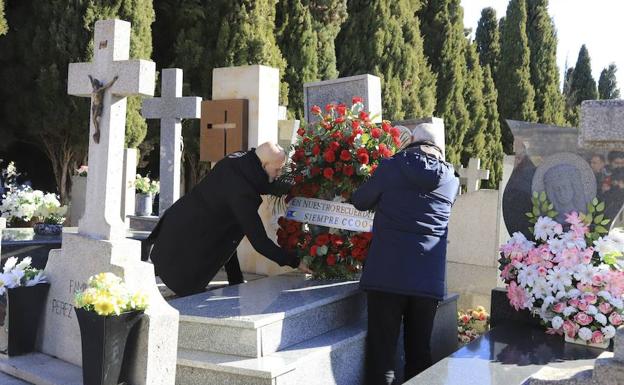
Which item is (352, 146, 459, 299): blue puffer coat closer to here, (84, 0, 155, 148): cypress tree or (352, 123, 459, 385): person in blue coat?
(352, 123, 459, 385): person in blue coat

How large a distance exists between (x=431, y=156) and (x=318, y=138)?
120 cm

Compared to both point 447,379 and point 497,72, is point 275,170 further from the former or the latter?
point 497,72

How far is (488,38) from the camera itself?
28.7 metres

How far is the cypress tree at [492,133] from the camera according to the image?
24172 mm

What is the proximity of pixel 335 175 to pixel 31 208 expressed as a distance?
17.1 feet

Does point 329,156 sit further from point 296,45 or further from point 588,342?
point 296,45

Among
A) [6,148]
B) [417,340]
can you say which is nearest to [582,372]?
[417,340]

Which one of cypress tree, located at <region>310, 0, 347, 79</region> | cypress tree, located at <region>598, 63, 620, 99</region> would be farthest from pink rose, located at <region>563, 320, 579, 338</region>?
cypress tree, located at <region>598, 63, 620, 99</region>

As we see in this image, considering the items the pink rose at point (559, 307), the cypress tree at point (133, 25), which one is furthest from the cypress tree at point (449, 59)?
the pink rose at point (559, 307)

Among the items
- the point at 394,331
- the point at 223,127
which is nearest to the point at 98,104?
the point at 223,127

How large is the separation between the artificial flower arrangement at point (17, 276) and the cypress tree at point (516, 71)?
24131 millimetres

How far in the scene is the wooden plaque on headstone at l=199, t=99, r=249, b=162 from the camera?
18.5 ft

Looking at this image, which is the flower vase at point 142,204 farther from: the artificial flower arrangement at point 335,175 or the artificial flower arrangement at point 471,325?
the artificial flower arrangement at point 335,175

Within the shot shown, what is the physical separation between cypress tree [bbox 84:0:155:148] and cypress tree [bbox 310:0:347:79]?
5052 mm
